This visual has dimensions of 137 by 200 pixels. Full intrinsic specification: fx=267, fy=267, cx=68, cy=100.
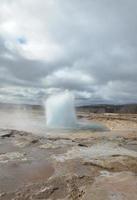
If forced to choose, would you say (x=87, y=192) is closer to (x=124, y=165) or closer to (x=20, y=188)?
(x=20, y=188)

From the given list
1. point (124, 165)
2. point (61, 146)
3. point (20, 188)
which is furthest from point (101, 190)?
point (61, 146)

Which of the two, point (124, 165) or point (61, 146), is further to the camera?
point (61, 146)

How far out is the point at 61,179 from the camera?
873cm

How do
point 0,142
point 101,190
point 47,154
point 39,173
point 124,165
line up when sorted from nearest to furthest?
point 101,190, point 39,173, point 124,165, point 47,154, point 0,142

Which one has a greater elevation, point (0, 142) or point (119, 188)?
point (0, 142)

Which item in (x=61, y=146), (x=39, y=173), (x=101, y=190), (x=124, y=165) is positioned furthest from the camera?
(x=61, y=146)

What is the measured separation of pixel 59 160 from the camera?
1163 centimetres

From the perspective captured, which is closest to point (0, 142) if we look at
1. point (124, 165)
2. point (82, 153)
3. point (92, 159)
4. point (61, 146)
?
point (61, 146)

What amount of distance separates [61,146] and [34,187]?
24.3 ft

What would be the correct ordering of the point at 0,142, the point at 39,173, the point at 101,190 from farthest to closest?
the point at 0,142, the point at 39,173, the point at 101,190

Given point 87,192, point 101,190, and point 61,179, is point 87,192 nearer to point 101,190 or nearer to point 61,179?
point 101,190

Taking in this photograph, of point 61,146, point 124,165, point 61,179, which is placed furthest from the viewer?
point 61,146

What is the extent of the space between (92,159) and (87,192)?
432 centimetres

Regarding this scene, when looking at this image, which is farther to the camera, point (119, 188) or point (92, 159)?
point (92, 159)
